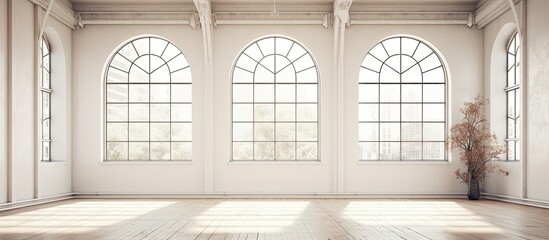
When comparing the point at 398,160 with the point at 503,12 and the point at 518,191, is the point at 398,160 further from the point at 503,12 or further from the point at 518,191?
the point at 503,12

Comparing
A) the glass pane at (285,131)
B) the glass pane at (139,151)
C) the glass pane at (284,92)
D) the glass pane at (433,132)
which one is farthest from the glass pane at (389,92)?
the glass pane at (139,151)

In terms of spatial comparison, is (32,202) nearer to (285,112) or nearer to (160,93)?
(160,93)

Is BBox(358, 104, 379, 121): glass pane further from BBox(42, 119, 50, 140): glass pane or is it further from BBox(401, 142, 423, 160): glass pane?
BBox(42, 119, 50, 140): glass pane

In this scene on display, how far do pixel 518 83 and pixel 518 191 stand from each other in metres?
2.68

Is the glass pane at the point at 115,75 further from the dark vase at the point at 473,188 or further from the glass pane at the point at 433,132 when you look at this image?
the dark vase at the point at 473,188

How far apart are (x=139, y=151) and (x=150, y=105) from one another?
49.6 inches

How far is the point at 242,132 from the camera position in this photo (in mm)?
15930

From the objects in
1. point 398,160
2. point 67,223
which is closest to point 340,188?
point 398,160

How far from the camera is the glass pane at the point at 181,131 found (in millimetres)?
15922

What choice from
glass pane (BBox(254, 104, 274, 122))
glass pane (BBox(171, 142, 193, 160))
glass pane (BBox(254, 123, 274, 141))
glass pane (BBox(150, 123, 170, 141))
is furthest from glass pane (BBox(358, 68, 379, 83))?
glass pane (BBox(150, 123, 170, 141))

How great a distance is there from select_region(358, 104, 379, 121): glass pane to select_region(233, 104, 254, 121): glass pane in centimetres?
292

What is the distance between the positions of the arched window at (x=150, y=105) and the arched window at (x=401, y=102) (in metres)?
4.77

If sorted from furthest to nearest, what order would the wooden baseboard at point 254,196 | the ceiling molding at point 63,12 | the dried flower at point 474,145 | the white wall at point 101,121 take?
Answer: the white wall at point 101,121 < the wooden baseboard at point 254,196 < the dried flower at point 474,145 < the ceiling molding at point 63,12

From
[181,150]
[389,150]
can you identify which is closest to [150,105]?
[181,150]
